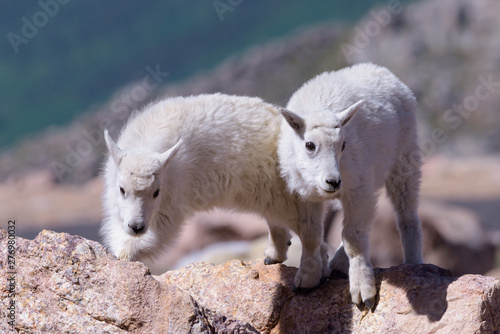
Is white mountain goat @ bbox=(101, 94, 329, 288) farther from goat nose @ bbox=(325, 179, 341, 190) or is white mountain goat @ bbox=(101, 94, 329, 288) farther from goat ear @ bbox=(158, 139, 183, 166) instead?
goat nose @ bbox=(325, 179, 341, 190)

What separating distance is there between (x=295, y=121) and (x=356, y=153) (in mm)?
661

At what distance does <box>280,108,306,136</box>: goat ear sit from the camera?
19.2 ft

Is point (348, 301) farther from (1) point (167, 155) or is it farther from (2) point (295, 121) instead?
(1) point (167, 155)

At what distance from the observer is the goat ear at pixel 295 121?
19.2 ft

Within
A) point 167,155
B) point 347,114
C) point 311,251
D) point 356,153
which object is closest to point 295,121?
point 347,114

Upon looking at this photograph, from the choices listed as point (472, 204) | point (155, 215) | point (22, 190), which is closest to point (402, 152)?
point (155, 215)

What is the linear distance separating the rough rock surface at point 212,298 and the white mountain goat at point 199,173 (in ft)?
1.19

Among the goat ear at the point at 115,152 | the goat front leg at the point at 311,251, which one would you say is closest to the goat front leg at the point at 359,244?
the goat front leg at the point at 311,251

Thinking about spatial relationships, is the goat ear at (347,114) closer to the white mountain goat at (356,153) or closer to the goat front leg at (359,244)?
the white mountain goat at (356,153)

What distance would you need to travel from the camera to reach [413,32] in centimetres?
3875

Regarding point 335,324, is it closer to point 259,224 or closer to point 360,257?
point 360,257

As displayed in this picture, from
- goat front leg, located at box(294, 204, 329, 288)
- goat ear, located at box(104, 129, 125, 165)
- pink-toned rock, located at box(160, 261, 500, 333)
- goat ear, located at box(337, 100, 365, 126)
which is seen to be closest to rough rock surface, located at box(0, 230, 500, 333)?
pink-toned rock, located at box(160, 261, 500, 333)

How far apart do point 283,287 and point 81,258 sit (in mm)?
2123

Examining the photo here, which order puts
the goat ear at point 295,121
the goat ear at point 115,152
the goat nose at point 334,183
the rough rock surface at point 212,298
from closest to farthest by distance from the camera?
the rough rock surface at point 212,298, the goat nose at point 334,183, the goat ear at point 295,121, the goat ear at point 115,152
